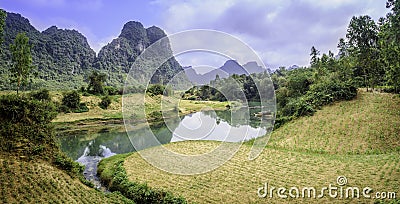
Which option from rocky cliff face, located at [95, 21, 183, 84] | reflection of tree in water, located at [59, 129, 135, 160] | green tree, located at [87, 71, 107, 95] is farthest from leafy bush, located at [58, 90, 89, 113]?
rocky cliff face, located at [95, 21, 183, 84]

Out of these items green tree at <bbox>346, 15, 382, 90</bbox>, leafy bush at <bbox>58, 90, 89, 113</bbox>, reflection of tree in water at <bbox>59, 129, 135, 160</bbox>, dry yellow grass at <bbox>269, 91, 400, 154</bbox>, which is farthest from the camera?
leafy bush at <bbox>58, 90, 89, 113</bbox>

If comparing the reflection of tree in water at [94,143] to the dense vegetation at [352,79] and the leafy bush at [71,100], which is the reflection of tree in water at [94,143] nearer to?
the leafy bush at [71,100]

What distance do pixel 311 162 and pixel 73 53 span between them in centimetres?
Result: 7106

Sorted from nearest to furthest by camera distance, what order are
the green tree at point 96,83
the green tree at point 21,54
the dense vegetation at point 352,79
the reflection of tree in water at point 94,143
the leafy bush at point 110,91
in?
the green tree at point 21,54 → the reflection of tree in water at point 94,143 → the dense vegetation at point 352,79 → the green tree at point 96,83 → the leafy bush at point 110,91

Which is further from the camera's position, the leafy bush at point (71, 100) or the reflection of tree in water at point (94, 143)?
the leafy bush at point (71, 100)

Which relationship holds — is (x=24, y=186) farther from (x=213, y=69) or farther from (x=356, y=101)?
(x=356, y=101)

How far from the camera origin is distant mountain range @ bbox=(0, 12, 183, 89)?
55469 millimetres

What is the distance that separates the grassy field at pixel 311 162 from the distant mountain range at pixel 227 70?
11.4 feet

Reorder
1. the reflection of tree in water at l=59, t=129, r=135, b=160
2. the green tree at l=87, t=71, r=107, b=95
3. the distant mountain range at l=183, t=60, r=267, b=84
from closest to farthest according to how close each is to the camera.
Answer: the distant mountain range at l=183, t=60, r=267, b=84 < the reflection of tree in water at l=59, t=129, r=135, b=160 < the green tree at l=87, t=71, r=107, b=95

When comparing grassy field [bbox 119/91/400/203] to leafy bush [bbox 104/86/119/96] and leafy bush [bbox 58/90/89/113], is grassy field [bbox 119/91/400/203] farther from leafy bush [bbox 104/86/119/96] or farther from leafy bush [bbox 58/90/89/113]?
leafy bush [bbox 104/86/119/96]

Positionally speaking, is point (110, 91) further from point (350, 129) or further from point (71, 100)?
point (350, 129)

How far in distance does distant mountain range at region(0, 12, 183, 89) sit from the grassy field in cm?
3985

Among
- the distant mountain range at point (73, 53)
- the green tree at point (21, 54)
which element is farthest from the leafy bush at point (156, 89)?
the distant mountain range at point (73, 53)

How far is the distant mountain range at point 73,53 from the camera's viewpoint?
55469 millimetres
